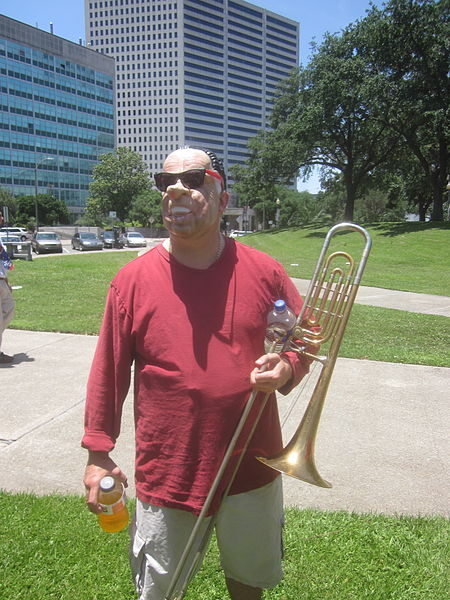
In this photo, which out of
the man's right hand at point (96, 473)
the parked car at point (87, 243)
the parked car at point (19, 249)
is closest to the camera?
the man's right hand at point (96, 473)

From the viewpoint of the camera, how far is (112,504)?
1692mm

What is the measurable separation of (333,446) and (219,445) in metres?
2.43

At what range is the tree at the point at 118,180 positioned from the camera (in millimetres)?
67625

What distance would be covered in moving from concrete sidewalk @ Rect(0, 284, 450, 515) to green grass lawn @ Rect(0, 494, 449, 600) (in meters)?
0.21

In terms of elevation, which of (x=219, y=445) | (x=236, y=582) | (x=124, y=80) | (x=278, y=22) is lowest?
(x=236, y=582)

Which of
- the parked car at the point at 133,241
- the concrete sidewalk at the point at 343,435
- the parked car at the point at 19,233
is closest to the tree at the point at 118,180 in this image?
the parked car at the point at 19,233

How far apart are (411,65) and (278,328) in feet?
116

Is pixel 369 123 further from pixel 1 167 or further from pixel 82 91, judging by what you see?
pixel 82 91

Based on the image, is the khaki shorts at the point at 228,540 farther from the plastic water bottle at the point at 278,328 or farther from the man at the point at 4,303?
the man at the point at 4,303

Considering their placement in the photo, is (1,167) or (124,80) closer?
(1,167)

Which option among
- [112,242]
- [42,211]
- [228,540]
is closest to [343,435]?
[228,540]

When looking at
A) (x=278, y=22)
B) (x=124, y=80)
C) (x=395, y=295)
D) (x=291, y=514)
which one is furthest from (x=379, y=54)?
(x=278, y=22)

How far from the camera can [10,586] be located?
2408mm

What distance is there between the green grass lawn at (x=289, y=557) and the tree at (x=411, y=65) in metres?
30.4
